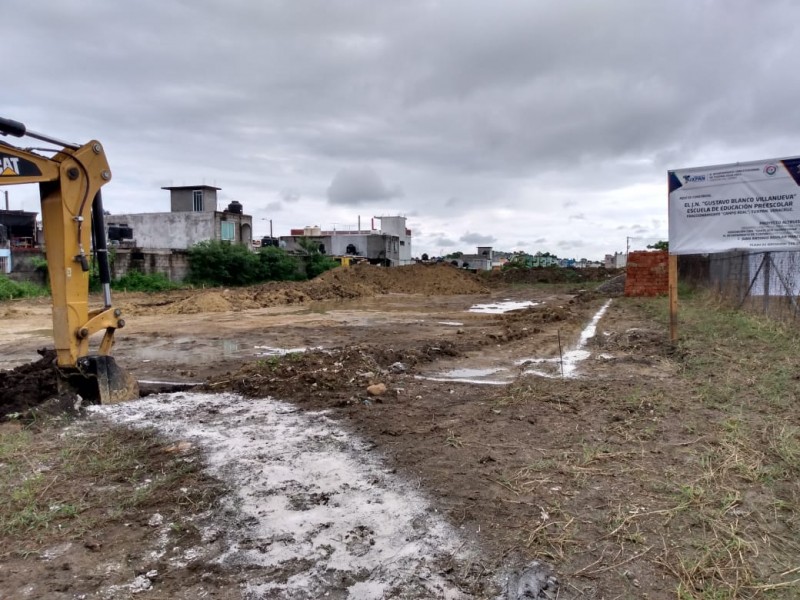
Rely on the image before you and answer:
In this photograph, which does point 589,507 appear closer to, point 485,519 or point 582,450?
point 485,519

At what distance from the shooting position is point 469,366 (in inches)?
378

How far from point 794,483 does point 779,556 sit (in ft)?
3.73

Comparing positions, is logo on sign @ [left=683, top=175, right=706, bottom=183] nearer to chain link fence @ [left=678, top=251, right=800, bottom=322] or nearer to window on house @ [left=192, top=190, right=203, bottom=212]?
chain link fence @ [left=678, top=251, right=800, bottom=322]

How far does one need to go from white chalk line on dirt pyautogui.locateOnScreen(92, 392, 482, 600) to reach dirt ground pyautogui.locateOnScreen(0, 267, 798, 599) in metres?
0.10

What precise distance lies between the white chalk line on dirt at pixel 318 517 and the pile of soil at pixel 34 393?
3.55ft

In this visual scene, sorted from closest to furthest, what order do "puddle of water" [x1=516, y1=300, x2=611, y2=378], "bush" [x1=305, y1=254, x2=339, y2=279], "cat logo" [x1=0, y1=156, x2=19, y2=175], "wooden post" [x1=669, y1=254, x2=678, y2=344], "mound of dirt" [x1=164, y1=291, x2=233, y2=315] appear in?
"cat logo" [x1=0, y1=156, x2=19, y2=175] < "puddle of water" [x1=516, y1=300, x2=611, y2=378] < "wooden post" [x1=669, y1=254, x2=678, y2=344] < "mound of dirt" [x1=164, y1=291, x2=233, y2=315] < "bush" [x1=305, y1=254, x2=339, y2=279]

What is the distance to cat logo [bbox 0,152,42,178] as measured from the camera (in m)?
5.99

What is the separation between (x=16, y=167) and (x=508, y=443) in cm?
596

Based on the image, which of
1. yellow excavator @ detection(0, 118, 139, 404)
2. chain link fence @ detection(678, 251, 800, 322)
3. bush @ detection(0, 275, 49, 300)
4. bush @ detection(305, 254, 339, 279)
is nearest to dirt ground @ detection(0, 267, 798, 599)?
yellow excavator @ detection(0, 118, 139, 404)

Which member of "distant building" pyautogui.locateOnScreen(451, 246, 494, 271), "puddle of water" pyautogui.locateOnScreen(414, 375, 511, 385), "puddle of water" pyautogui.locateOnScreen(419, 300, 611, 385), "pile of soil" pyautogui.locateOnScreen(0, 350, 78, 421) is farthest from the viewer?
"distant building" pyautogui.locateOnScreen(451, 246, 494, 271)

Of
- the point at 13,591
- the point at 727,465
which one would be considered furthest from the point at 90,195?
the point at 727,465

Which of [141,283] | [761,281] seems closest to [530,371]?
[761,281]

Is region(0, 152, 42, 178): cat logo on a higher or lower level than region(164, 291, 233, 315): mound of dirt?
higher

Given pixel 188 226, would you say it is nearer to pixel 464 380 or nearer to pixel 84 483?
pixel 464 380
